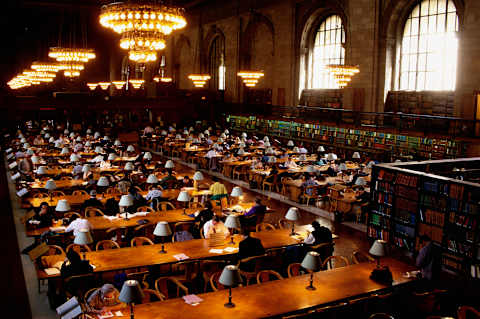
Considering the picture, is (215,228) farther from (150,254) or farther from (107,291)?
(107,291)

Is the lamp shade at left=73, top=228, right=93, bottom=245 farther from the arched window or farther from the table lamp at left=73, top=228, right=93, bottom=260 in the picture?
the arched window

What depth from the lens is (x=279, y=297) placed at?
231 inches

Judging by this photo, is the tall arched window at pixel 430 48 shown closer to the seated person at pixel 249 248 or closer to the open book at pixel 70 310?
the seated person at pixel 249 248

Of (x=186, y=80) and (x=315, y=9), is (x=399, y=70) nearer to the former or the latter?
(x=315, y=9)

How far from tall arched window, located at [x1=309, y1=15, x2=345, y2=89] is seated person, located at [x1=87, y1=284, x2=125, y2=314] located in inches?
786

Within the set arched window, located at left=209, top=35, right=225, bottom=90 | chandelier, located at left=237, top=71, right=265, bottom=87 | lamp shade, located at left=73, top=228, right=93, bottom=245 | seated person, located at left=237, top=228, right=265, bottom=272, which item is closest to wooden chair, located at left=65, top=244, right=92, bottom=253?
lamp shade, located at left=73, top=228, right=93, bottom=245

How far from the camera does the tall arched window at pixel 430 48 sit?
61.1 ft

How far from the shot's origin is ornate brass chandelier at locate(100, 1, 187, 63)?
7617mm

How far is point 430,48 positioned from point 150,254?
1642 cm

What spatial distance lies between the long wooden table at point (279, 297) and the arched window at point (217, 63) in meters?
28.9

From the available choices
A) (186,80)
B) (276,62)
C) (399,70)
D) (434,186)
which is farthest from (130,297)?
(186,80)

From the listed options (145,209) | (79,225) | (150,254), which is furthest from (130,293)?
(145,209)

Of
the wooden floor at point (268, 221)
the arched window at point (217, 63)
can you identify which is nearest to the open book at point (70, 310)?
the wooden floor at point (268, 221)

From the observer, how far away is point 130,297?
4711 millimetres
